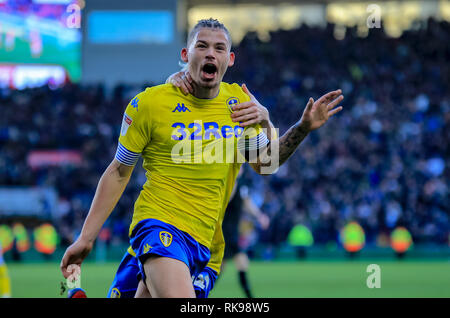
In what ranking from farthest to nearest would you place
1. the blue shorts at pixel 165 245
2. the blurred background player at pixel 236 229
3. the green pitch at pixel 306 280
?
the green pitch at pixel 306 280 → the blurred background player at pixel 236 229 → the blue shorts at pixel 165 245

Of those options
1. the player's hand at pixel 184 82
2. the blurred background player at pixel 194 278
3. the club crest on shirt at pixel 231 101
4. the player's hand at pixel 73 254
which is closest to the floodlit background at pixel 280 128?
the blurred background player at pixel 194 278

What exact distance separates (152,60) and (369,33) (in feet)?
33.2

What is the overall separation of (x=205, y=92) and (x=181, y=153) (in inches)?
17.8

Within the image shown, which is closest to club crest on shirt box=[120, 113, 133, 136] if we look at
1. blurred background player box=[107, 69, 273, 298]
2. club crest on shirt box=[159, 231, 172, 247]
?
blurred background player box=[107, 69, 273, 298]

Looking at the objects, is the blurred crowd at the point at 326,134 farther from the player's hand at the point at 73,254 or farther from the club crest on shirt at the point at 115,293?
the player's hand at the point at 73,254

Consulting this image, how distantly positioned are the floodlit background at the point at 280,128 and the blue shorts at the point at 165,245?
28.9 ft

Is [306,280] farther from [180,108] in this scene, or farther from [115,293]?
[180,108]

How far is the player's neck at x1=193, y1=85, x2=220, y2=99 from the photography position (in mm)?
4859

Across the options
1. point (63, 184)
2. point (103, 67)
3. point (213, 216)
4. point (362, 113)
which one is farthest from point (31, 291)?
point (103, 67)

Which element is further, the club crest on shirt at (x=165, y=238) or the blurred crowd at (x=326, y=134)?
the blurred crowd at (x=326, y=134)

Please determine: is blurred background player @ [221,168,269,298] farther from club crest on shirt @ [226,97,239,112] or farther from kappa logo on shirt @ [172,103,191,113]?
kappa logo on shirt @ [172,103,191,113]

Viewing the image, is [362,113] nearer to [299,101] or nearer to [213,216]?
[299,101]

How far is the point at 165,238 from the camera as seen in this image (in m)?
4.48

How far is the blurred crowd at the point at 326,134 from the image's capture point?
23.3 meters
